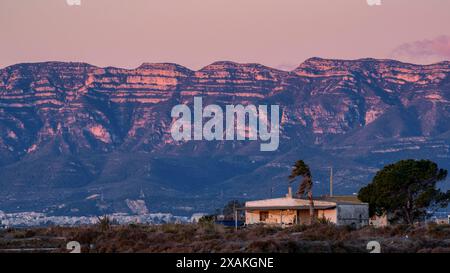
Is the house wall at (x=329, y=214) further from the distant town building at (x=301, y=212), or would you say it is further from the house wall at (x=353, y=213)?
the house wall at (x=353, y=213)

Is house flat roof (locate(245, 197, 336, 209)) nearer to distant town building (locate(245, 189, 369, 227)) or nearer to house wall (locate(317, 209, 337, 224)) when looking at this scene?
distant town building (locate(245, 189, 369, 227))

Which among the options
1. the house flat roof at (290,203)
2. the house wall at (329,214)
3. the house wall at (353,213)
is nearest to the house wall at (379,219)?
the house wall at (353,213)

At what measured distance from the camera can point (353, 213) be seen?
9544 centimetres

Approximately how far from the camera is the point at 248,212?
342 feet

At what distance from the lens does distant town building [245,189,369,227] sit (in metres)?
94.8

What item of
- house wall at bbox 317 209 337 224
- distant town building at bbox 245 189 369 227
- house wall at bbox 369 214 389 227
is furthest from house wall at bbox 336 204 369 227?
house wall at bbox 369 214 389 227

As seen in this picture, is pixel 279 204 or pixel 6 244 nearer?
pixel 6 244

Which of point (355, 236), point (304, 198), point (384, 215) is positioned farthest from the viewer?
point (304, 198)

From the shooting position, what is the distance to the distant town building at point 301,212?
311 feet

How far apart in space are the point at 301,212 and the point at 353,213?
5.40 metres
